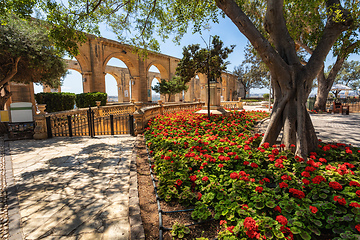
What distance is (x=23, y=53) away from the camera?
7.75 metres

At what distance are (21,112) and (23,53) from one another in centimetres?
273

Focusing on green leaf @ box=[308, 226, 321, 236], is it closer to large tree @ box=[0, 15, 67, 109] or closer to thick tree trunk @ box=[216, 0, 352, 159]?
thick tree trunk @ box=[216, 0, 352, 159]

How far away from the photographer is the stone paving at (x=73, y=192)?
7.50 feet

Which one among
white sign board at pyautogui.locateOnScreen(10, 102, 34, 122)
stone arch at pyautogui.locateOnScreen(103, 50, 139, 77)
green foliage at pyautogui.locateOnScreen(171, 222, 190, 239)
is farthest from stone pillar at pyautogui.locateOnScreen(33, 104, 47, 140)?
stone arch at pyautogui.locateOnScreen(103, 50, 139, 77)

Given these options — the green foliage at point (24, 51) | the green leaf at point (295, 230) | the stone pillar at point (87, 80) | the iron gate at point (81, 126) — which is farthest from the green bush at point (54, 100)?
the green leaf at point (295, 230)

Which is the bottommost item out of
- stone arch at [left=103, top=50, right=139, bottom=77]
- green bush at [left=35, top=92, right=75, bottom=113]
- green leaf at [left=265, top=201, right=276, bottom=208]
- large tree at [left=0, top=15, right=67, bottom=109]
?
green leaf at [left=265, top=201, right=276, bottom=208]

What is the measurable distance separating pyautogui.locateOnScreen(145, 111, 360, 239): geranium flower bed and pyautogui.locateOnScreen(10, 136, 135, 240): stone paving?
0.86 metres

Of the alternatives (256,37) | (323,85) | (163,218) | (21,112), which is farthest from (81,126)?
(323,85)

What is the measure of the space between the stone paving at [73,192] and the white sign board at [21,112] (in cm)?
218

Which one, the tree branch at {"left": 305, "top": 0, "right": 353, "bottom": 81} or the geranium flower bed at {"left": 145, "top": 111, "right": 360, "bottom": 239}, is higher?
the tree branch at {"left": 305, "top": 0, "right": 353, "bottom": 81}

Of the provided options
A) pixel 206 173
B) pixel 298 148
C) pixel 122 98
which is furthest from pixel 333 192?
pixel 122 98

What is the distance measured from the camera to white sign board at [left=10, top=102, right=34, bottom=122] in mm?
7180

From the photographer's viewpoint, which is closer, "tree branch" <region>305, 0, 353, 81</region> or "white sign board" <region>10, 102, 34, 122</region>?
"tree branch" <region>305, 0, 353, 81</region>

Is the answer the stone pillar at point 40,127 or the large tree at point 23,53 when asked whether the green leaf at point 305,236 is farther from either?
the large tree at point 23,53
